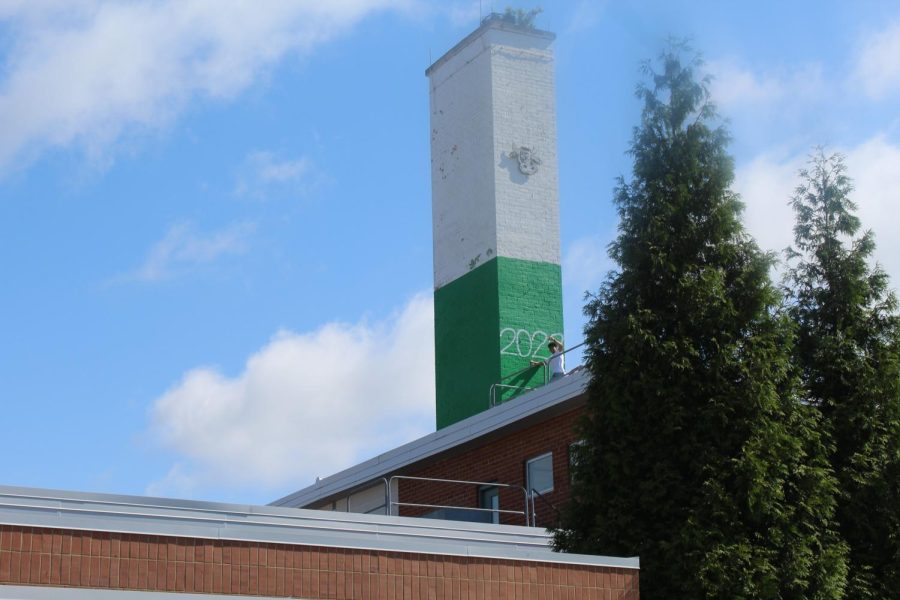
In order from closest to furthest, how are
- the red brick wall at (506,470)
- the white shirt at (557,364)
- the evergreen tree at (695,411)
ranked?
the evergreen tree at (695,411) → the red brick wall at (506,470) → the white shirt at (557,364)

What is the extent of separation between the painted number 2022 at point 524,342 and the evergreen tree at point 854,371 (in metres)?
12.3

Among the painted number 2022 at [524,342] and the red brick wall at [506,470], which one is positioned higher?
the painted number 2022 at [524,342]

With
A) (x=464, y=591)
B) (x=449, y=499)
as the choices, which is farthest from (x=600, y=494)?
(x=449, y=499)

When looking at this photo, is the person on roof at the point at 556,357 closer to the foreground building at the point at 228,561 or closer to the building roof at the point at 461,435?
the building roof at the point at 461,435

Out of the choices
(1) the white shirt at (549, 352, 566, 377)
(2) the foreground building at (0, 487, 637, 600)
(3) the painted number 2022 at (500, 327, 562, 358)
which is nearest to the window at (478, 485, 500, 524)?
(1) the white shirt at (549, 352, 566, 377)

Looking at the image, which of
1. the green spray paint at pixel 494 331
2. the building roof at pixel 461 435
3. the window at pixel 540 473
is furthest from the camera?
the green spray paint at pixel 494 331

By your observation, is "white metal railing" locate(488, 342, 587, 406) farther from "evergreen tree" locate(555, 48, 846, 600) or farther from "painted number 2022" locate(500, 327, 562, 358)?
"evergreen tree" locate(555, 48, 846, 600)

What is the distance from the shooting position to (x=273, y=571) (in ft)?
45.6

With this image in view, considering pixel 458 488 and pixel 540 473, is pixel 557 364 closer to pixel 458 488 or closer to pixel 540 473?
pixel 458 488

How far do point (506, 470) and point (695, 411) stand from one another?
A: 926 cm

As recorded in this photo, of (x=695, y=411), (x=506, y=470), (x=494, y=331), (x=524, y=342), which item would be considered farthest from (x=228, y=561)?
(x=524, y=342)

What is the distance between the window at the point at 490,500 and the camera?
87.8ft

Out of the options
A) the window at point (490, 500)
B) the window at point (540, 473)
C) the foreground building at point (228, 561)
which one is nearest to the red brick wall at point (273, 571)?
the foreground building at point (228, 561)

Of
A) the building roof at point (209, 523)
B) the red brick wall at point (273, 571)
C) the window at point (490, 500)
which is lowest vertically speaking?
the red brick wall at point (273, 571)
